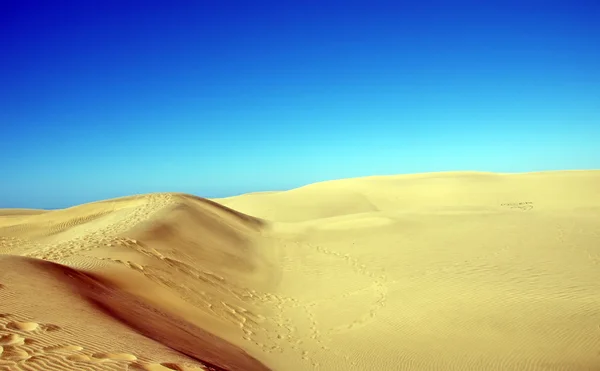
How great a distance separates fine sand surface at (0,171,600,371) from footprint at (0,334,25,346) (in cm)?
2

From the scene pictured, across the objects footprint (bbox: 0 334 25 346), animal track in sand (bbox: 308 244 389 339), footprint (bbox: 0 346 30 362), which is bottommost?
animal track in sand (bbox: 308 244 389 339)

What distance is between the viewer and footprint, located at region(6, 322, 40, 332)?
15.6 feet

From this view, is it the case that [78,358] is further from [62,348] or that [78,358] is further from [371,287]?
[371,287]

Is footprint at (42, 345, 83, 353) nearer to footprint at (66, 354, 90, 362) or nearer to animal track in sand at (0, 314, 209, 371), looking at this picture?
animal track in sand at (0, 314, 209, 371)

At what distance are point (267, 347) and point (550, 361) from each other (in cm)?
574

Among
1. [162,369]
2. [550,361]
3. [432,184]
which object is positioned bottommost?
[550,361]

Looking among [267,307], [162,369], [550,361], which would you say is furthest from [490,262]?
[162,369]

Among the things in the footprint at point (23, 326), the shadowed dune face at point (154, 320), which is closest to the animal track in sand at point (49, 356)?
the footprint at point (23, 326)

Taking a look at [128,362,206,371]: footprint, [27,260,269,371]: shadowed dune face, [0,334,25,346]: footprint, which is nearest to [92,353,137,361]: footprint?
[128,362,206,371]: footprint

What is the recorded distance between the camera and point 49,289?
6293 mm

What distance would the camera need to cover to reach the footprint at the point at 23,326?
187 inches

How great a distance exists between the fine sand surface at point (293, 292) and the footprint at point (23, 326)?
0.04 m

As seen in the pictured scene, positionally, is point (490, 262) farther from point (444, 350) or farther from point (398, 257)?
point (444, 350)

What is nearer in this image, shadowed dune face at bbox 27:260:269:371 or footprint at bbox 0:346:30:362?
footprint at bbox 0:346:30:362
